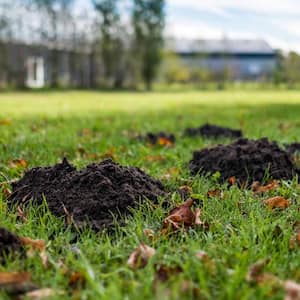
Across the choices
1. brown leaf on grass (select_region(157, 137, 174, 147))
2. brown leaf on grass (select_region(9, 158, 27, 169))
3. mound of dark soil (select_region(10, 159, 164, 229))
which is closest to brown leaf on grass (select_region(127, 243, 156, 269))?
mound of dark soil (select_region(10, 159, 164, 229))

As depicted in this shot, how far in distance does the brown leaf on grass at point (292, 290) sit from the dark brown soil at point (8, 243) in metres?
1.02

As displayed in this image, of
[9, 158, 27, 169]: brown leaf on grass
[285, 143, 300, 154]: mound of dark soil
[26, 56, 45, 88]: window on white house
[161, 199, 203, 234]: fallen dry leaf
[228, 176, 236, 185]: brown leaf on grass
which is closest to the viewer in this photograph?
[161, 199, 203, 234]: fallen dry leaf

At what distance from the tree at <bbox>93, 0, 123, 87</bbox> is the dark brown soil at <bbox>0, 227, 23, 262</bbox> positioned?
30388 millimetres

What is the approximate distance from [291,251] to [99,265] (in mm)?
788

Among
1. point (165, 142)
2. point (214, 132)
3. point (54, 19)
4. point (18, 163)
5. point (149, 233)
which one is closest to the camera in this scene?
point (149, 233)

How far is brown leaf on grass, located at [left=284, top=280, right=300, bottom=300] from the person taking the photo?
1.59 metres

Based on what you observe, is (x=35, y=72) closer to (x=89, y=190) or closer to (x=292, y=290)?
(x=89, y=190)

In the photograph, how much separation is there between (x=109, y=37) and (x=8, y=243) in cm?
3064

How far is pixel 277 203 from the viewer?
2.75 m

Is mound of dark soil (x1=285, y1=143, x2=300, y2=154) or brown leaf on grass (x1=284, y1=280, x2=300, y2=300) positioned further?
mound of dark soil (x1=285, y1=143, x2=300, y2=154)

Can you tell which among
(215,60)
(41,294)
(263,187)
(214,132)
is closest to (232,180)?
(263,187)

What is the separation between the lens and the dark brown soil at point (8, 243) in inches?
76.9

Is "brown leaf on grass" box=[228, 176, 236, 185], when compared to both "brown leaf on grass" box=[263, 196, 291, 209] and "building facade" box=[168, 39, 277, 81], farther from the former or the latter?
"building facade" box=[168, 39, 277, 81]

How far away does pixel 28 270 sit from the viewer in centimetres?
186
